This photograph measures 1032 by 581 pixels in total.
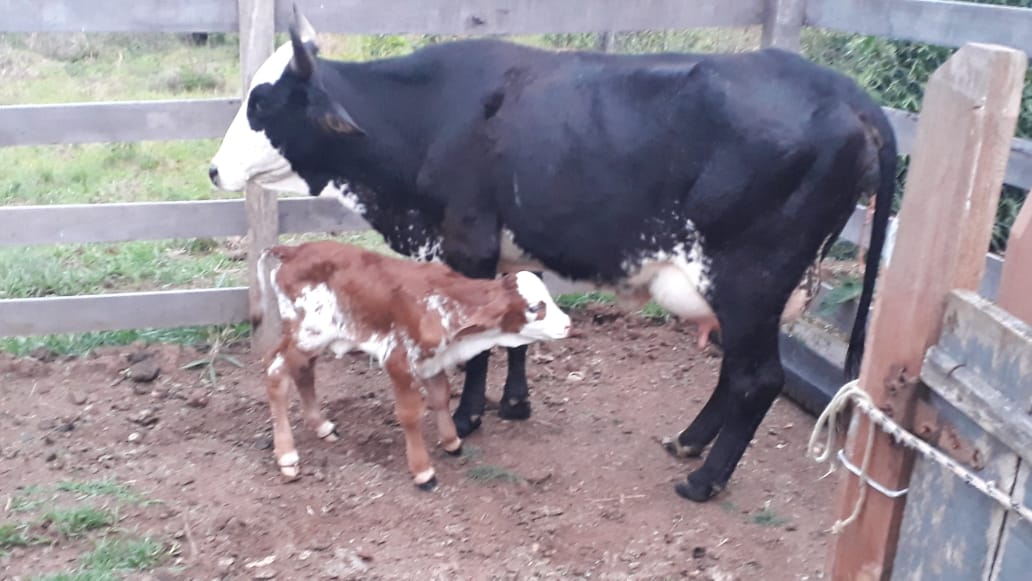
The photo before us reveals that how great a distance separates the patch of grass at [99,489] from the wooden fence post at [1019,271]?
306 cm

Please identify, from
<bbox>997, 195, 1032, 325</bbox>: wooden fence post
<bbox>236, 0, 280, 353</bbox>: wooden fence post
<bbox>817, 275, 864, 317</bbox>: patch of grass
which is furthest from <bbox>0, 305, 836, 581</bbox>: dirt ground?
<bbox>997, 195, 1032, 325</bbox>: wooden fence post

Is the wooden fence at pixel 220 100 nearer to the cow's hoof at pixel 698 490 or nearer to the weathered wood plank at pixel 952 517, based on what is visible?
the cow's hoof at pixel 698 490

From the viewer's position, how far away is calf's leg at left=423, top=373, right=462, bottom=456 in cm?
427

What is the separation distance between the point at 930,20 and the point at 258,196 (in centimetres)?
307

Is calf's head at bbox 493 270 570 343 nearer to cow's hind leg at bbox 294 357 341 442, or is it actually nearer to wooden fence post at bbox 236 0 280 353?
cow's hind leg at bbox 294 357 341 442

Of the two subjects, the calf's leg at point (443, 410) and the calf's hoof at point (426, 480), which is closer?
the calf's hoof at point (426, 480)

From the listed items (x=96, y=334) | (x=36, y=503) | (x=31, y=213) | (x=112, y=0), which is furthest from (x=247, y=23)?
(x=36, y=503)

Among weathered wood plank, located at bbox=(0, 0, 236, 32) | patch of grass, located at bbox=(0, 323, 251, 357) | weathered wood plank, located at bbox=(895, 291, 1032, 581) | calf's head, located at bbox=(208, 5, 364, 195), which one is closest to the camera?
weathered wood plank, located at bbox=(895, 291, 1032, 581)

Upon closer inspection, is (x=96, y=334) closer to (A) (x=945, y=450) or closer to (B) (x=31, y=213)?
(B) (x=31, y=213)

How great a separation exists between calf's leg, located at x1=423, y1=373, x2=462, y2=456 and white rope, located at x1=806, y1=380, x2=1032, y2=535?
205 cm

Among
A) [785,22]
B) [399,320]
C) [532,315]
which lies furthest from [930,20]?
[399,320]

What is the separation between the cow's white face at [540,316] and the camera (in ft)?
12.6

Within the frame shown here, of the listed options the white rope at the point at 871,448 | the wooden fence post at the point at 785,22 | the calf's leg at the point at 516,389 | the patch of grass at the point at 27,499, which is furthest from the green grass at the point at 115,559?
the wooden fence post at the point at 785,22

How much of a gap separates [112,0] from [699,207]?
108 inches
